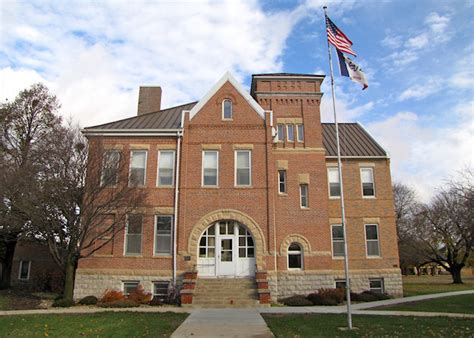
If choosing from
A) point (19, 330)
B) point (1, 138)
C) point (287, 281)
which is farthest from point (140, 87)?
point (19, 330)

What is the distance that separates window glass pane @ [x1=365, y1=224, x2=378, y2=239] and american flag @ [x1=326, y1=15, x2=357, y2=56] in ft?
41.6

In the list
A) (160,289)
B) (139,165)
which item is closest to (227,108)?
(139,165)

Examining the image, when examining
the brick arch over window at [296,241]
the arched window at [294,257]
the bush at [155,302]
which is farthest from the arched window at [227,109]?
the bush at [155,302]

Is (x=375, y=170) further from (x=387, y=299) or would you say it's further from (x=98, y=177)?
(x=98, y=177)

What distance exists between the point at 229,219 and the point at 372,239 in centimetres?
924

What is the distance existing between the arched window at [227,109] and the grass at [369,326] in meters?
11.8

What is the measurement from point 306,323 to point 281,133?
42.8 feet

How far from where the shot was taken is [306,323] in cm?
1238

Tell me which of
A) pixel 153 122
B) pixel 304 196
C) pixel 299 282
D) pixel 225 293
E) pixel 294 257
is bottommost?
pixel 225 293

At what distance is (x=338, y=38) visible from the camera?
14438 mm

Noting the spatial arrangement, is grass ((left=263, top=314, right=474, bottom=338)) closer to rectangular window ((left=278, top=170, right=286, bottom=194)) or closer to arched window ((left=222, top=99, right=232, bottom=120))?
rectangular window ((left=278, top=170, right=286, bottom=194))

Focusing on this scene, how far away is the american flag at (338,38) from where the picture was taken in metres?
14.2

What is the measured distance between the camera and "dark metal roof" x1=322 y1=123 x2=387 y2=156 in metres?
24.6

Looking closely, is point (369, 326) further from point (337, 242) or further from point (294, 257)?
point (337, 242)
